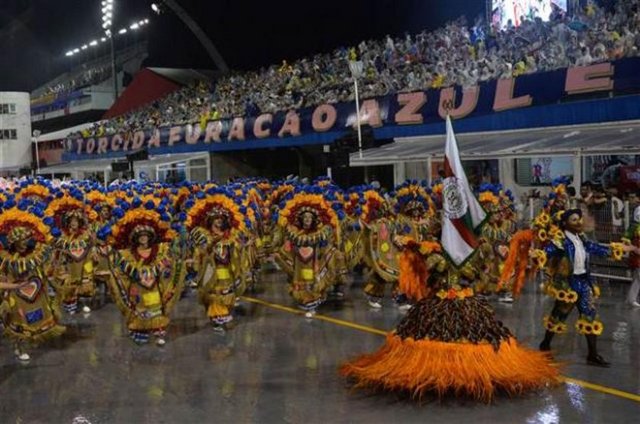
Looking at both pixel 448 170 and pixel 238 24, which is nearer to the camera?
pixel 448 170

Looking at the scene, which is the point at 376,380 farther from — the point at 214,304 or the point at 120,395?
the point at 214,304

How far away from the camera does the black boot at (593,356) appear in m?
7.40

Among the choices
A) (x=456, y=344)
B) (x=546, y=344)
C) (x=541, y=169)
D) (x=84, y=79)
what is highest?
(x=84, y=79)

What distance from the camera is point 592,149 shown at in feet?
42.9

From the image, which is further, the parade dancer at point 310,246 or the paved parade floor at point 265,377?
the parade dancer at point 310,246

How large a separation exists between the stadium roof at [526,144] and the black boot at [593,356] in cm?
592

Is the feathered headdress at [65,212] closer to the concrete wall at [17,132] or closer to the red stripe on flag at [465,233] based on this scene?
the red stripe on flag at [465,233]

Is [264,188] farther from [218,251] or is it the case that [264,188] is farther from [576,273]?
[576,273]

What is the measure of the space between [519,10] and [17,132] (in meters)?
34.1

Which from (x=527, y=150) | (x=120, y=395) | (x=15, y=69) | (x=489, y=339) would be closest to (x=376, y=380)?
(x=489, y=339)

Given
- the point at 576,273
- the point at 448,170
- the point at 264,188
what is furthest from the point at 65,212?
the point at 576,273

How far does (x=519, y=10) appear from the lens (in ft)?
71.6

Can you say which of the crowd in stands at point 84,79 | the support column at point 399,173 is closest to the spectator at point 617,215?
the support column at point 399,173

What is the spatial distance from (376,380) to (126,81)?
152ft
